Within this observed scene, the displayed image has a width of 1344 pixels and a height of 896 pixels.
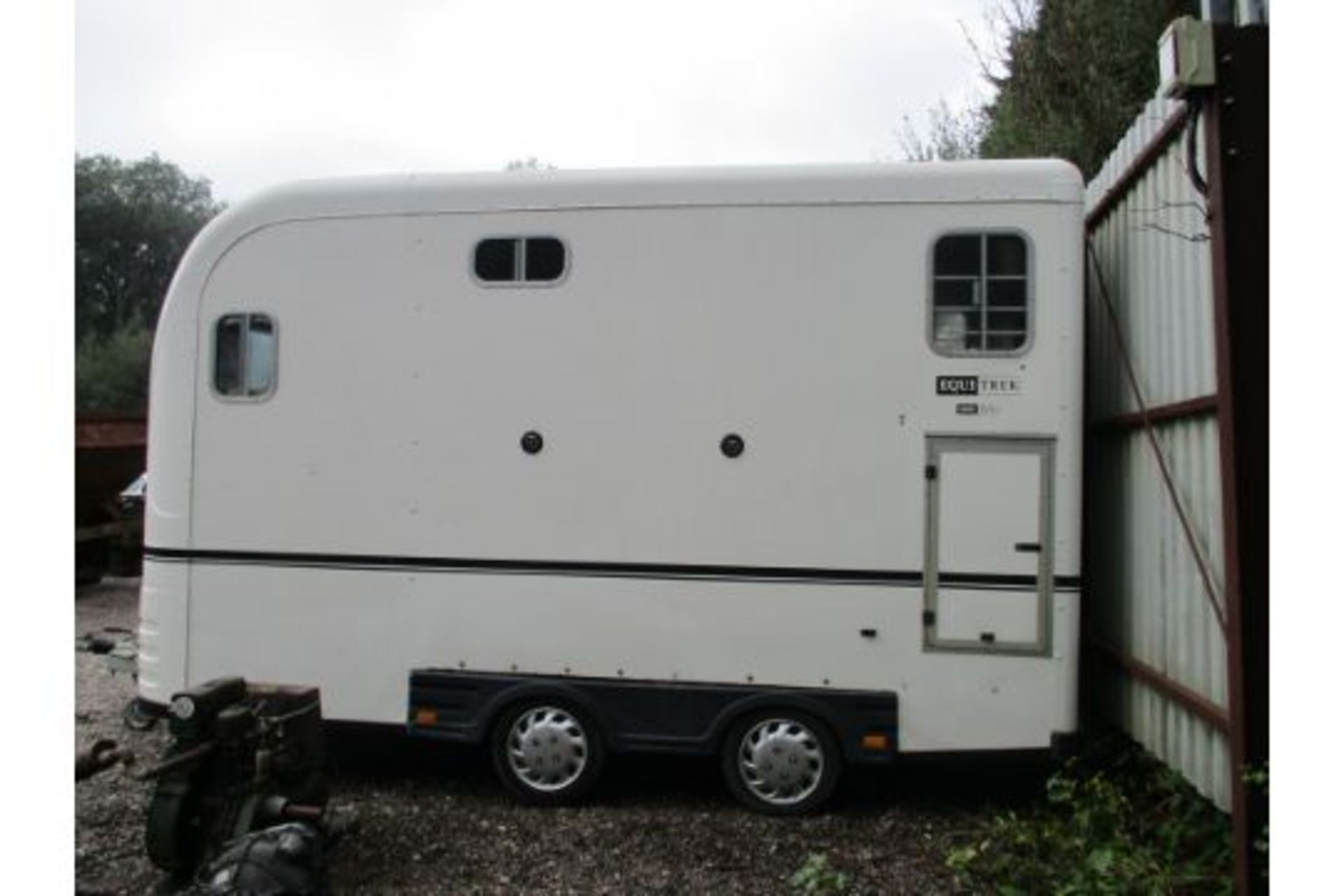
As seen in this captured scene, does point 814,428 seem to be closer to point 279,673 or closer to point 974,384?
point 974,384

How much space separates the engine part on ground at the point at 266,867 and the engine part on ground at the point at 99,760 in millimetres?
597

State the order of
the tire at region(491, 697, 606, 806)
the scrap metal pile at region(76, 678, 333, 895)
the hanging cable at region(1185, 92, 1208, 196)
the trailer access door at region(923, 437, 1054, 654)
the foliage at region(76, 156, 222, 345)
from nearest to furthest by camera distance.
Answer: the hanging cable at region(1185, 92, 1208, 196), the scrap metal pile at region(76, 678, 333, 895), the trailer access door at region(923, 437, 1054, 654), the tire at region(491, 697, 606, 806), the foliage at region(76, 156, 222, 345)

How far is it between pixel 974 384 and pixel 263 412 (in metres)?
3.35

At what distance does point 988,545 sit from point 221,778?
3382mm

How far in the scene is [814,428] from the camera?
474 cm

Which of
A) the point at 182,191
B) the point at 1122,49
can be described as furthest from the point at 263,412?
the point at 182,191

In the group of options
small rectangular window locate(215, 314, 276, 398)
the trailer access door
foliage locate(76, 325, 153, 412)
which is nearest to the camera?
the trailer access door

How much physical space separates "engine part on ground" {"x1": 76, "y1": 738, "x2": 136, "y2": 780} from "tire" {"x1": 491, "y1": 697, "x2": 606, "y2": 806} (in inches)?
61.2

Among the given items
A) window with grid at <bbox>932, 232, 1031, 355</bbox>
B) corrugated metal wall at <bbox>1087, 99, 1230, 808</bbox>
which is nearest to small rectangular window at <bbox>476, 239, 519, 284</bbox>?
window with grid at <bbox>932, 232, 1031, 355</bbox>

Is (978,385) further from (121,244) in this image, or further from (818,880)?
(121,244)

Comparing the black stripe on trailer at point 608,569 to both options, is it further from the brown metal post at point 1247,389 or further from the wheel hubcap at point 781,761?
the brown metal post at point 1247,389

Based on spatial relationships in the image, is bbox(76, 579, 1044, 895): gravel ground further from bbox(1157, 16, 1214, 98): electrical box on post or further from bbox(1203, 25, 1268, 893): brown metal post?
bbox(1157, 16, 1214, 98): electrical box on post

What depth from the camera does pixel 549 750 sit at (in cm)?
490

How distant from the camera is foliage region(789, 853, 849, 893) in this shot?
4.14m
